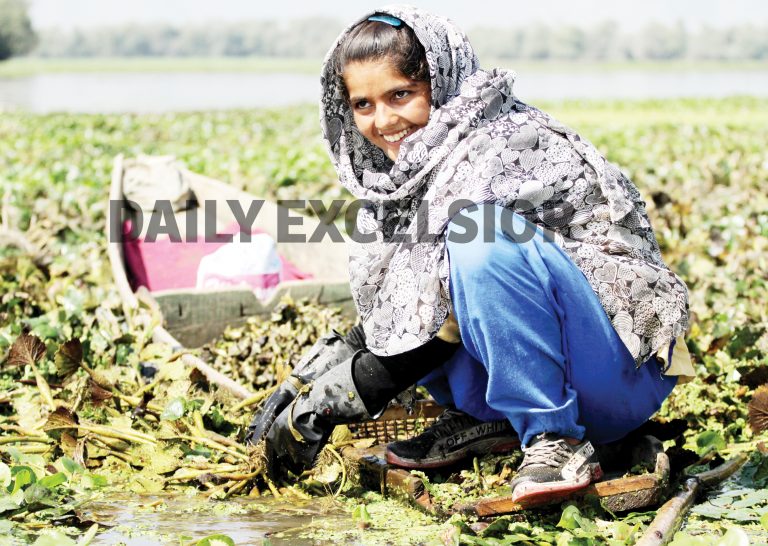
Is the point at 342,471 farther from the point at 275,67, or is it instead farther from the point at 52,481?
the point at 275,67

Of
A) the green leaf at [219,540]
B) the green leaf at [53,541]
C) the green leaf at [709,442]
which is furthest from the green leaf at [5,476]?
the green leaf at [709,442]

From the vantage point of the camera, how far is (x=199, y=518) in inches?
88.0

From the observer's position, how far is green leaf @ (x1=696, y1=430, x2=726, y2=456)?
258cm

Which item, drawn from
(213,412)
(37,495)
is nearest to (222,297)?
(213,412)

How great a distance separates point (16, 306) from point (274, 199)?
2872 mm

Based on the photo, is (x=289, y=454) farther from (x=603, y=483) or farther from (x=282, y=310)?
(x=282, y=310)

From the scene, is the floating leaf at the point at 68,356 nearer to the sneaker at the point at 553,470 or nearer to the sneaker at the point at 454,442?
the sneaker at the point at 454,442

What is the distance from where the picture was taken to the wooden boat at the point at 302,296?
2127 millimetres

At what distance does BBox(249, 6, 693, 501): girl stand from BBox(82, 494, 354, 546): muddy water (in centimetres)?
12

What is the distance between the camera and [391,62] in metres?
2.31

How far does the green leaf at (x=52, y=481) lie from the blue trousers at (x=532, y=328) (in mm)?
893

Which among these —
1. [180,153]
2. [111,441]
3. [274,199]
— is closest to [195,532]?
[111,441]

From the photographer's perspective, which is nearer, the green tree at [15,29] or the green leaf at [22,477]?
the green leaf at [22,477]

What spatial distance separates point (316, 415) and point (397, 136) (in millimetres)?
641
